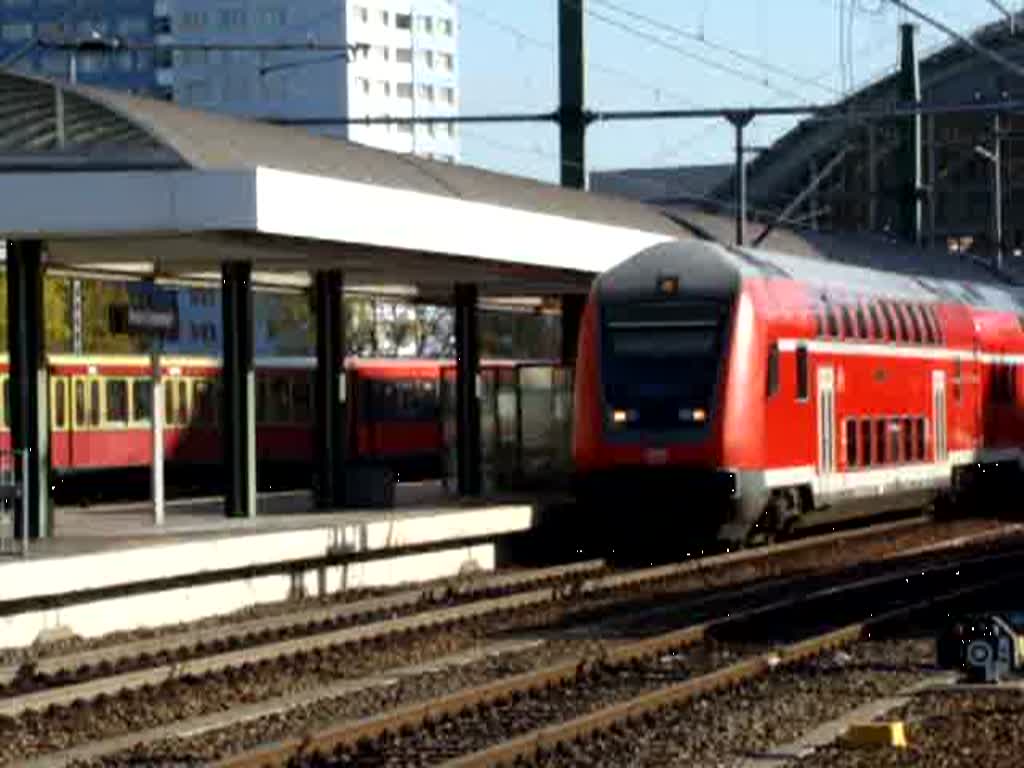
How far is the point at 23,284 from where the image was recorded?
24.4 m

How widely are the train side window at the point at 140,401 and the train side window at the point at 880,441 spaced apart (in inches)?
663

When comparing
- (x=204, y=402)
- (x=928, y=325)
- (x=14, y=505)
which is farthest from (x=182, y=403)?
(x=14, y=505)

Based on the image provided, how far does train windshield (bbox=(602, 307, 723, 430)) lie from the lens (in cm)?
2669

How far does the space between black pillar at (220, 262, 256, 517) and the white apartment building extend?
4533 inches

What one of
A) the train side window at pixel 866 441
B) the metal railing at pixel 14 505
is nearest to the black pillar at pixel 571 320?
the train side window at pixel 866 441

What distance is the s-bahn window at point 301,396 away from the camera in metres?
48.1

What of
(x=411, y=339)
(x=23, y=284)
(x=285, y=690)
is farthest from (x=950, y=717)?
(x=411, y=339)

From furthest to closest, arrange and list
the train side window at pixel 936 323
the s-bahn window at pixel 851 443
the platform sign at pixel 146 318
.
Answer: the train side window at pixel 936 323 → the s-bahn window at pixel 851 443 → the platform sign at pixel 146 318

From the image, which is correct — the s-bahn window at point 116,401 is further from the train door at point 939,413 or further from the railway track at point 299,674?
the railway track at point 299,674

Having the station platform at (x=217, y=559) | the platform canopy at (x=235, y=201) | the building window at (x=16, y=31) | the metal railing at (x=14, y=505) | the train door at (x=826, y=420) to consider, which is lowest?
the station platform at (x=217, y=559)

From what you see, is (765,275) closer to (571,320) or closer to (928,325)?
(928,325)

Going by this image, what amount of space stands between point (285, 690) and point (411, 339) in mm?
74817

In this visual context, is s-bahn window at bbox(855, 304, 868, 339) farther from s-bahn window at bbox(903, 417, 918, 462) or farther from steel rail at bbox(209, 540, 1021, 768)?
steel rail at bbox(209, 540, 1021, 768)

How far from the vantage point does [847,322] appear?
30.1m
